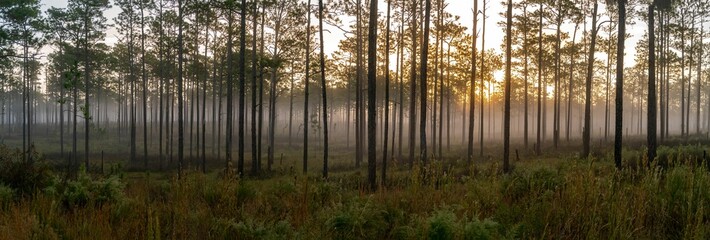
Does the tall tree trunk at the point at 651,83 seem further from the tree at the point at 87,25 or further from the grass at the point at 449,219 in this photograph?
the tree at the point at 87,25

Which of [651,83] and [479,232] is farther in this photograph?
[651,83]

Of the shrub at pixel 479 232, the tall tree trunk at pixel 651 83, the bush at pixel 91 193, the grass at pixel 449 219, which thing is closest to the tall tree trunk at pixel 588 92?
the tall tree trunk at pixel 651 83

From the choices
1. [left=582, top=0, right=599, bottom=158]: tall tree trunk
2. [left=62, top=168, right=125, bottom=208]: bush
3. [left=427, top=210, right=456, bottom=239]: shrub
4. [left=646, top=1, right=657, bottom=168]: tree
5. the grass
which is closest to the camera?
[left=427, top=210, right=456, bottom=239]: shrub

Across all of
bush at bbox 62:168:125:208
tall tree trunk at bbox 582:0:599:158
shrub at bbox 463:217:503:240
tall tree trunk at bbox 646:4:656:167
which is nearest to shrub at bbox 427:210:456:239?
shrub at bbox 463:217:503:240

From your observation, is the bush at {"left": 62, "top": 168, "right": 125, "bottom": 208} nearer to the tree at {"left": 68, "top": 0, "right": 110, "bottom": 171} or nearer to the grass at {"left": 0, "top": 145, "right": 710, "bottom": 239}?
the grass at {"left": 0, "top": 145, "right": 710, "bottom": 239}

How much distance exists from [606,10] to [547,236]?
1124 inches

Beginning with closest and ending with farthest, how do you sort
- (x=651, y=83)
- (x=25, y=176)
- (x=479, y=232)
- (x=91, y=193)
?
(x=479, y=232), (x=91, y=193), (x=25, y=176), (x=651, y=83)

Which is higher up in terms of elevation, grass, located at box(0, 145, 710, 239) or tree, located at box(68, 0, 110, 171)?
tree, located at box(68, 0, 110, 171)

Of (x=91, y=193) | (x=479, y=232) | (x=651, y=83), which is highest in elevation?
(x=651, y=83)

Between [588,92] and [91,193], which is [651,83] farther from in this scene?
[91,193]

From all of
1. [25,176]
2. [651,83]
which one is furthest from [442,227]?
[651,83]

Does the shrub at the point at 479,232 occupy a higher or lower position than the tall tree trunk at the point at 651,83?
lower

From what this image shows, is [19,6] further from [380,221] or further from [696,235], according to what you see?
[696,235]

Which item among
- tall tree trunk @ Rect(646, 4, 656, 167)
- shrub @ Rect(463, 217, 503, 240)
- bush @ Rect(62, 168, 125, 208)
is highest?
tall tree trunk @ Rect(646, 4, 656, 167)
